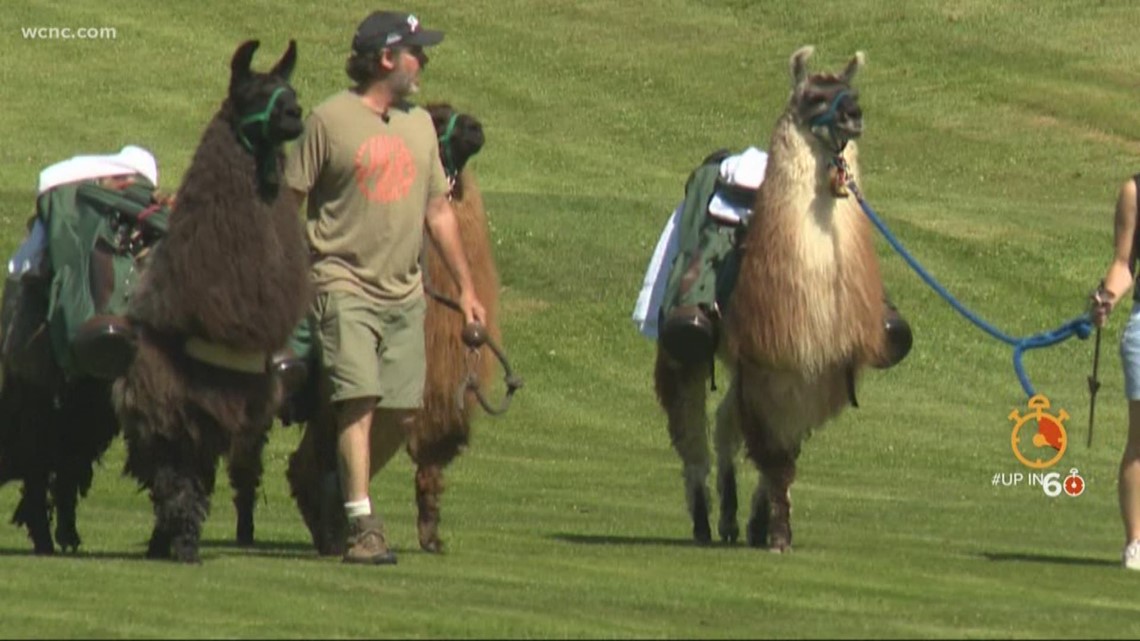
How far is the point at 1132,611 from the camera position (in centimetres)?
1048

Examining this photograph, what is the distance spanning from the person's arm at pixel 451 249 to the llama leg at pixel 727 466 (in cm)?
211

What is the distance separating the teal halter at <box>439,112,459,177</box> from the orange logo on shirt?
92 cm

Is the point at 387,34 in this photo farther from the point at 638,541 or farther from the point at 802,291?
the point at 638,541

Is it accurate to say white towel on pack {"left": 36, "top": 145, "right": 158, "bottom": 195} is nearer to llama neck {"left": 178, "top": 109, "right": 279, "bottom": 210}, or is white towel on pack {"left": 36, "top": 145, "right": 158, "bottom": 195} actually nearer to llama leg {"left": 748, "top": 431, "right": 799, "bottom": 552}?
llama neck {"left": 178, "top": 109, "right": 279, "bottom": 210}

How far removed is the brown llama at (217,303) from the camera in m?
10.9

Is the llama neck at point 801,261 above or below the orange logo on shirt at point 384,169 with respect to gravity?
below

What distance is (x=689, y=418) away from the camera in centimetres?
1387

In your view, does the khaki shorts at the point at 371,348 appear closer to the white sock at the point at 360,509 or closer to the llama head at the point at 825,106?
the white sock at the point at 360,509

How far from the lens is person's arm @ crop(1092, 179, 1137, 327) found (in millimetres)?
12016

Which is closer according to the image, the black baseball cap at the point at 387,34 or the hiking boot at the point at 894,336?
the black baseball cap at the point at 387,34

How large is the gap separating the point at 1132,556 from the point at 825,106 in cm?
217

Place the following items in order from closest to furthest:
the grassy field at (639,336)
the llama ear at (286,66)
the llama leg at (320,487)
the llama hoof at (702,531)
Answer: the grassy field at (639,336)
the llama ear at (286,66)
the llama leg at (320,487)
the llama hoof at (702,531)

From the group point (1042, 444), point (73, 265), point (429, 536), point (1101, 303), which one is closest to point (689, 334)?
point (429, 536)

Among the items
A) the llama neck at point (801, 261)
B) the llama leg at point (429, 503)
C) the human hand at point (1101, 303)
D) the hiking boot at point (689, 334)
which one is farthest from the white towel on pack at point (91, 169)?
the human hand at point (1101, 303)
